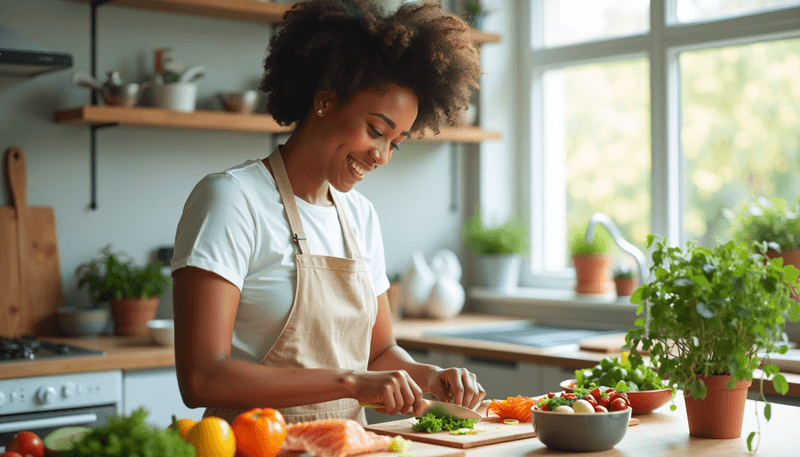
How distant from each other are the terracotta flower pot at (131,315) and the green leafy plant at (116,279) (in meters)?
0.02

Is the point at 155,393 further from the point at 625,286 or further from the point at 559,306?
the point at 625,286

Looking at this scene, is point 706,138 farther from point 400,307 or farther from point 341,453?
point 341,453

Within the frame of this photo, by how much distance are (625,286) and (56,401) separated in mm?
2168

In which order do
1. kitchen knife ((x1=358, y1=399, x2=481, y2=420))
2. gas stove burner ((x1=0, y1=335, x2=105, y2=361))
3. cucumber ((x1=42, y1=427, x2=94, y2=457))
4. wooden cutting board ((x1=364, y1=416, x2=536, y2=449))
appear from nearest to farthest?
cucumber ((x1=42, y1=427, x2=94, y2=457)) → wooden cutting board ((x1=364, y1=416, x2=536, y2=449)) → kitchen knife ((x1=358, y1=399, x2=481, y2=420)) → gas stove burner ((x1=0, y1=335, x2=105, y2=361))

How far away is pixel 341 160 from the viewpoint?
179cm

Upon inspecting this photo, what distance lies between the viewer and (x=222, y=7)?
324 centimetres

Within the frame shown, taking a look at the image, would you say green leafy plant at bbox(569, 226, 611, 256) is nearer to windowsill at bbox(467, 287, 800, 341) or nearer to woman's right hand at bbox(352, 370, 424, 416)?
windowsill at bbox(467, 287, 800, 341)

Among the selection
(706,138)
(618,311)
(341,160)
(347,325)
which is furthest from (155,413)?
(706,138)

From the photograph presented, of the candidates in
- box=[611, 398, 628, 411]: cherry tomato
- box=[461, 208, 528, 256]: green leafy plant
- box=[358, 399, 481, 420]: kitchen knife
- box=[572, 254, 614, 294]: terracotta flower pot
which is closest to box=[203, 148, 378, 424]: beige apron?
box=[358, 399, 481, 420]: kitchen knife

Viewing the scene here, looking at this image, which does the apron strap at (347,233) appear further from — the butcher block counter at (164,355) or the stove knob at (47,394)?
the stove knob at (47,394)

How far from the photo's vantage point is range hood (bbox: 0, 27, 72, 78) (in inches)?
108

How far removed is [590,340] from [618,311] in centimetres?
55

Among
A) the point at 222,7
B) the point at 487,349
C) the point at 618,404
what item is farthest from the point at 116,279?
the point at 618,404

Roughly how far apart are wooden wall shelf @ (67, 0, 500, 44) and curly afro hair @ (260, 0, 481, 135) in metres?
1.31
